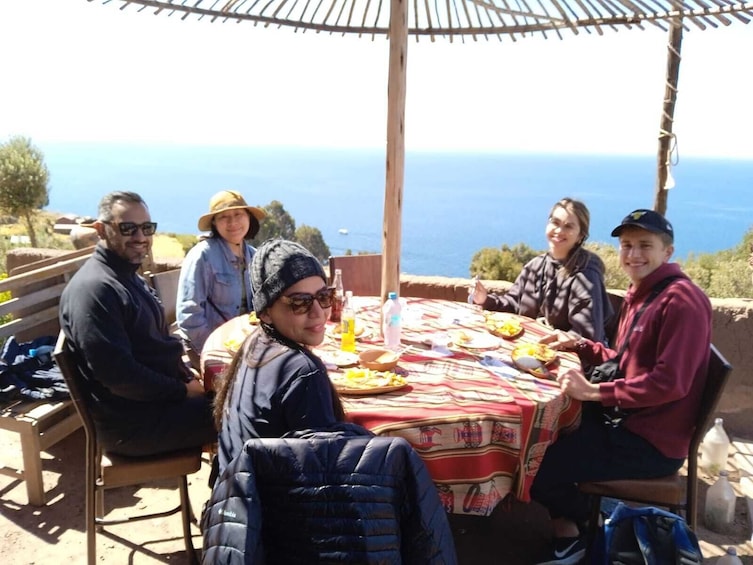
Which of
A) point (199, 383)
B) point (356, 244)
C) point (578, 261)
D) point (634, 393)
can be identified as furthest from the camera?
point (356, 244)

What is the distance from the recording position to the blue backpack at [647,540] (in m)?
2.23

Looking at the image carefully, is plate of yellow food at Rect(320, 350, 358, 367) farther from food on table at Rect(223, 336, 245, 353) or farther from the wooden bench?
the wooden bench

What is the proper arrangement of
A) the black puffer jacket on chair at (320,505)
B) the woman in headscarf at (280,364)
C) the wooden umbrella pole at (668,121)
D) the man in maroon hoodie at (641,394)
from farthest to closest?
the wooden umbrella pole at (668,121) < the man in maroon hoodie at (641,394) < the woman in headscarf at (280,364) < the black puffer jacket on chair at (320,505)

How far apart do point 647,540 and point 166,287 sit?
325 centimetres

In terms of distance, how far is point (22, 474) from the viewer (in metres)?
3.27

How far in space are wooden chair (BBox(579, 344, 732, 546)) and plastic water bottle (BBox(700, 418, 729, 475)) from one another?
117 cm

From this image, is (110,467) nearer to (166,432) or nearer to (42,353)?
(166,432)

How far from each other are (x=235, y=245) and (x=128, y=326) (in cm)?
141

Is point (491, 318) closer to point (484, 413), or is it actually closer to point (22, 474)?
point (484, 413)

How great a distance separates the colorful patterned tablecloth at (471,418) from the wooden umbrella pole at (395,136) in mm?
602

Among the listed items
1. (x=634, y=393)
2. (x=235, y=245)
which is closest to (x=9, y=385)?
(x=235, y=245)

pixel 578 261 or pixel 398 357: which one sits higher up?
pixel 578 261

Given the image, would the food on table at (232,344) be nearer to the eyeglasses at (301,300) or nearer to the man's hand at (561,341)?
the eyeglasses at (301,300)

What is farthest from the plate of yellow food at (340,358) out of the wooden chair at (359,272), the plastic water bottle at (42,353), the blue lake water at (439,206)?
the blue lake water at (439,206)
